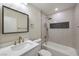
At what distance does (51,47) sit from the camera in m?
1.60

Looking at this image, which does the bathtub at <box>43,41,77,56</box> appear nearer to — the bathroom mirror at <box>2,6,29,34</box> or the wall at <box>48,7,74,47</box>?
the wall at <box>48,7,74,47</box>

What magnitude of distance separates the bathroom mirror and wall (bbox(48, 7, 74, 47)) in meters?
0.65

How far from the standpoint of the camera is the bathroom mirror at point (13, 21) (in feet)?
3.36

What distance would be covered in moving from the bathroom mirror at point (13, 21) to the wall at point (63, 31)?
2.13 feet

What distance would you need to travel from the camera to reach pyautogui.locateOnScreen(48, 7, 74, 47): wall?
4.80 ft

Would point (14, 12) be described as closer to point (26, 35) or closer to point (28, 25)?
point (28, 25)

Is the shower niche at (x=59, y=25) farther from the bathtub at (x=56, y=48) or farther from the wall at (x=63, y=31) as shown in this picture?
the bathtub at (x=56, y=48)

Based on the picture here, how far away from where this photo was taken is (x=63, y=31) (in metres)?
1.56

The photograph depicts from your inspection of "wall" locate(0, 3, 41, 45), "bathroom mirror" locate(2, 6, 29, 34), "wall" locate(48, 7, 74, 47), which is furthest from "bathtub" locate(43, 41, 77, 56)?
"bathroom mirror" locate(2, 6, 29, 34)

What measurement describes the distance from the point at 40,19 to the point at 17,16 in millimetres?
547

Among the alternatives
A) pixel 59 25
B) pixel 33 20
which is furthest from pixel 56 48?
pixel 33 20

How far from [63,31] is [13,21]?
127cm

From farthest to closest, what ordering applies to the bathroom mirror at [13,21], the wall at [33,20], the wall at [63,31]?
the wall at [63,31] < the wall at [33,20] < the bathroom mirror at [13,21]

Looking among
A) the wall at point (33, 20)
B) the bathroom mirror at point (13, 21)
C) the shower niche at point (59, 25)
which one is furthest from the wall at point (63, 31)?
the bathroom mirror at point (13, 21)
